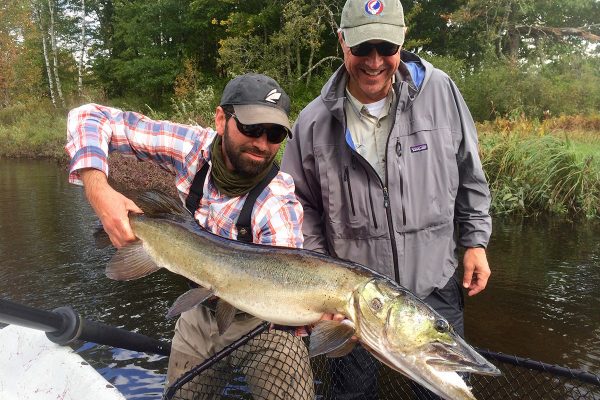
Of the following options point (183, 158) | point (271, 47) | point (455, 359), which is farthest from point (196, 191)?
point (271, 47)

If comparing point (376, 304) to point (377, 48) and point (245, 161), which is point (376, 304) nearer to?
point (245, 161)

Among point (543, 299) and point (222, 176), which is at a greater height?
point (222, 176)

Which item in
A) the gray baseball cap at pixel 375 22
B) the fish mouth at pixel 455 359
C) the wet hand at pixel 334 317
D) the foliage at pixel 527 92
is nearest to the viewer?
the fish mouth at pixel 455 359

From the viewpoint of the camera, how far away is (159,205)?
102 inches

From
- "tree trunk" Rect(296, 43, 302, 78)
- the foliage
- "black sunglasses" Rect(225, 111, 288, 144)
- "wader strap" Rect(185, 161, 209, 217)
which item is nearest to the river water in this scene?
"wader strap" Rect(185, 161, 209, 217)

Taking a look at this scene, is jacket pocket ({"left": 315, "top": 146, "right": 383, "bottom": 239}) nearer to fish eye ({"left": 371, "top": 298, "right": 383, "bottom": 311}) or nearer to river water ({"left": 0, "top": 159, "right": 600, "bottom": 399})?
fish eye ({"left": 371, "top": 298, "right": 383, "bottom": 311})

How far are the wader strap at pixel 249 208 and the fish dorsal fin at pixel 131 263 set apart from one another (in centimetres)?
47

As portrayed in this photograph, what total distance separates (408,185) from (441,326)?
115 cm

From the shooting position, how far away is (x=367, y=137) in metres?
3.19

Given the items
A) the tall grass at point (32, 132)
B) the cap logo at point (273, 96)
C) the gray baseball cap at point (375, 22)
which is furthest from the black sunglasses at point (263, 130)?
the tall grass at point (32, 132)

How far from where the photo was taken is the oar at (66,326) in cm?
213

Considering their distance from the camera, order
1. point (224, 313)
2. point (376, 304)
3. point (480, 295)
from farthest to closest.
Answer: point (480, 295) < point (224, 313) < point (376, 304)

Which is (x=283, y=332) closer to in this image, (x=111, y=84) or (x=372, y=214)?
(x=372, y=214)

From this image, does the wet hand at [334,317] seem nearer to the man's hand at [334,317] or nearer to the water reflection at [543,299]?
the man's hand at [334,317]
